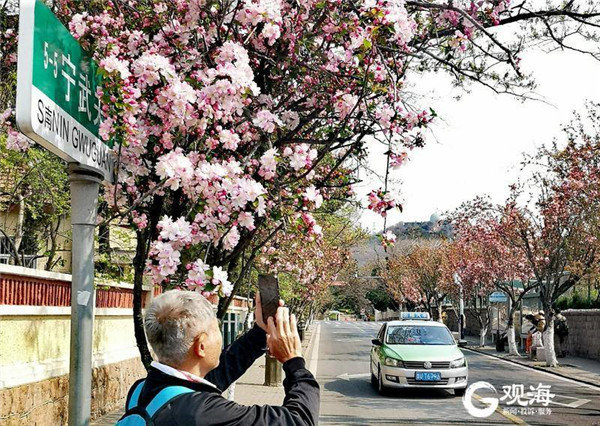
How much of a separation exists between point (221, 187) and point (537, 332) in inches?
975

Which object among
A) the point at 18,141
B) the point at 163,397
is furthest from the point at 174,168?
the point at 163,397

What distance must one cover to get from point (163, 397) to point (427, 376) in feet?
45.6

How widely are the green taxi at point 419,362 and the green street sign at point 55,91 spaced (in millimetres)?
13029

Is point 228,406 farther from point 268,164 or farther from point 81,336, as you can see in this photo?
point 268,164

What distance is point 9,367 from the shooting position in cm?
883

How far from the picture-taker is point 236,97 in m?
5.75

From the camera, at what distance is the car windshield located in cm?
1761

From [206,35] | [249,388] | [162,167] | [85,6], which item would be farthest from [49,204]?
[162,167]

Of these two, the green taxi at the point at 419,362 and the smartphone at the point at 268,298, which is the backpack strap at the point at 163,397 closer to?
the smartphone at the point at 268,298

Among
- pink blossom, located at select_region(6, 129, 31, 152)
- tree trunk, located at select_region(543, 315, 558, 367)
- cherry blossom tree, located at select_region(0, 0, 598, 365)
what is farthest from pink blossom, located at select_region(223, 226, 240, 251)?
tree trunk, located at select_region(543, 315, 558, 367)

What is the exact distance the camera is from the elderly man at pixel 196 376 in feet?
8.69

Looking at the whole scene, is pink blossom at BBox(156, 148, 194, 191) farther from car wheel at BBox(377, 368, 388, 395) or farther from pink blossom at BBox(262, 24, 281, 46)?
car wheel at BBox(377, 368, 388, 395)

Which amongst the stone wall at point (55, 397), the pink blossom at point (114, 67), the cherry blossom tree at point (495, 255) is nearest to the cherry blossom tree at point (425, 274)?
the cherry blossom tree at point (495, 255)

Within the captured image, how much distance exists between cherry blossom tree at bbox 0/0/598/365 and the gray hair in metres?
1.97
